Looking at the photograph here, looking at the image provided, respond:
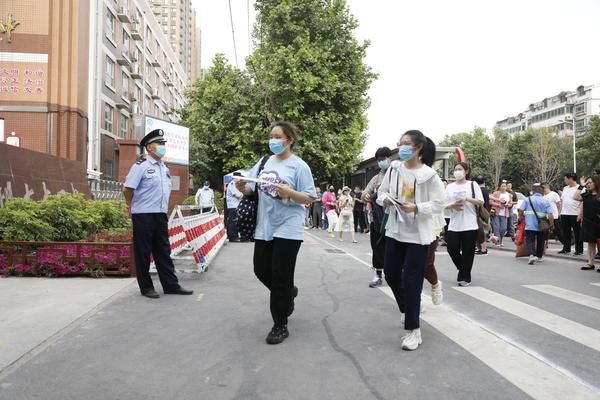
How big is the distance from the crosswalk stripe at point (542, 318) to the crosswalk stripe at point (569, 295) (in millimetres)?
755

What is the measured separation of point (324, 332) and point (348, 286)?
8.04ft

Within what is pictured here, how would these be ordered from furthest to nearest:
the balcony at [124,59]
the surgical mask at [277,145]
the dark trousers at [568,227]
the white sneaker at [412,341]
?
the balcony at [124,59], the dark trousers at [568,227], the surgical mask at [277,145], the white sneaker at [412,341]

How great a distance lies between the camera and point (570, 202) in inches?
467

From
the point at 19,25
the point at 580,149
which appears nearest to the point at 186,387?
the point at 19,25

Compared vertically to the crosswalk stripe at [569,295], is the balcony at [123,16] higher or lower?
higher

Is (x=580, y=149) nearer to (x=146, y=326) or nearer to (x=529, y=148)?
(x=529, y=148)

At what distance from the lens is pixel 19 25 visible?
2361cm

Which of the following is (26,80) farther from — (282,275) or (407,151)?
(407,151)

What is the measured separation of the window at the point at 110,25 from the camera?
105 ft

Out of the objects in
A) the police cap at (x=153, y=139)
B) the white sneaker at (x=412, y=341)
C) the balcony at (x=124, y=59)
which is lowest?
the white sneaker at (x=412, y=341)

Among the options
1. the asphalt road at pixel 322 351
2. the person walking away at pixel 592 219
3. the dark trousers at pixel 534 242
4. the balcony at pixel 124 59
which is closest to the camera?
the asphalt road at pixel 322 351

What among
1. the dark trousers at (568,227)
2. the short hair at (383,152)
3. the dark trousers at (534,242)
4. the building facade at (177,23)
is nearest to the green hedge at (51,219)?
the short hair at (383,152)

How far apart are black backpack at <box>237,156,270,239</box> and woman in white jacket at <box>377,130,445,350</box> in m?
1.12

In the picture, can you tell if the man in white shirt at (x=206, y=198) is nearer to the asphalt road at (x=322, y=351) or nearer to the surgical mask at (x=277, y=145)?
the asphalt road at (x=322, y=351)
